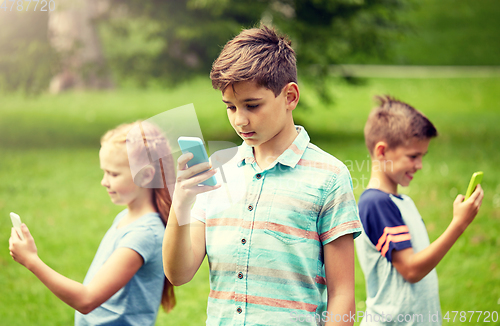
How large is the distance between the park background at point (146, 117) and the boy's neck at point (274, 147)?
211 centimetres

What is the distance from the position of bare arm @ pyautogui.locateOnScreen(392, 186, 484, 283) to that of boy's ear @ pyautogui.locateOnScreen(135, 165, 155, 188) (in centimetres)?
116

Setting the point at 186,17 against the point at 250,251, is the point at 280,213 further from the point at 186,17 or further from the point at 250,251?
the point at 186,17

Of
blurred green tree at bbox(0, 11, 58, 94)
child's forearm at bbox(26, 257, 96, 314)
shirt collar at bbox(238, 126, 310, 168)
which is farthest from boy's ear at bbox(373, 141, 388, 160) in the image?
blurred green tree at bbox(0, 11, 58, 94)

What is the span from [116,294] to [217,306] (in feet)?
2.14

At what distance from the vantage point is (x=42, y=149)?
8.43 metres

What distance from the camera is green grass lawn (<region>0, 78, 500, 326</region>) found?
3.83 metres

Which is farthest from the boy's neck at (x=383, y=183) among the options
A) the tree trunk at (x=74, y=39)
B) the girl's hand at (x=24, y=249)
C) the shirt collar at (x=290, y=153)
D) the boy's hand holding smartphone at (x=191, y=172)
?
the tree trunk at (x=74, y=39)

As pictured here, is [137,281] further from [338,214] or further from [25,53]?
[25,53]

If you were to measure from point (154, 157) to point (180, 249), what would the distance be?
68 cm

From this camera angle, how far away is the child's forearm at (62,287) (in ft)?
6.02

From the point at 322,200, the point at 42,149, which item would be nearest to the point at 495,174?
the point at 322,200

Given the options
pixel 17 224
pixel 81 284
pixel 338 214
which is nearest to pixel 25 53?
pixel 17 224

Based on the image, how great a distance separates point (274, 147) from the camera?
5.52 feet

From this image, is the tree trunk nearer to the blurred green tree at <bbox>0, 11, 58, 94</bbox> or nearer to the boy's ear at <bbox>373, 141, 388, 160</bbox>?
the blurred green tree at <bbox>0, 11, 58, 94</bbox>
